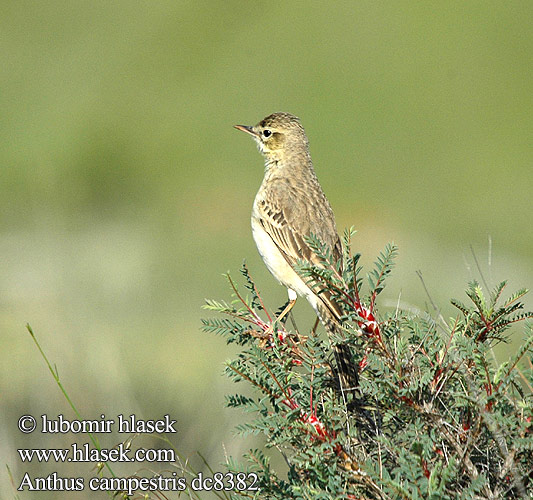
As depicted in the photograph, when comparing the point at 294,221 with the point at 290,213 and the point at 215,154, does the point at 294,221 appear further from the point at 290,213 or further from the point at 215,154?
the point at 215,154

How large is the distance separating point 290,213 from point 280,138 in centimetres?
79

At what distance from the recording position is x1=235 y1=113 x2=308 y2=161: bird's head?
192 inches

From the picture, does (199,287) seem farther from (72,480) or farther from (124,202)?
(72,480)

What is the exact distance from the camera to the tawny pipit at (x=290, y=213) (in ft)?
13.2

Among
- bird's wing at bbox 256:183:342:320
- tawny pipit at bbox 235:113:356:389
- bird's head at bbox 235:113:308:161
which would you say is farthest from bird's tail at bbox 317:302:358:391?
bird's head at bbox 235:113:308:161

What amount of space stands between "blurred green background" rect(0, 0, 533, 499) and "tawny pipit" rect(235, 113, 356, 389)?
253 cm

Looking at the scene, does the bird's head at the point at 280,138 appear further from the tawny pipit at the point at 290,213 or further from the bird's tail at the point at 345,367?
the bird's tail at the point at 345,367

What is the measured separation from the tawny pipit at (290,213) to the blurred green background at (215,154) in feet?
8.31

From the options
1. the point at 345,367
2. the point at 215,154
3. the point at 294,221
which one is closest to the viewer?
the point at 345,367

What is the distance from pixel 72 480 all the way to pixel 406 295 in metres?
5.74

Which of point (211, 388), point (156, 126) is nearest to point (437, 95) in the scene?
point (156, 126)

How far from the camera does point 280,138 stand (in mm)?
4875

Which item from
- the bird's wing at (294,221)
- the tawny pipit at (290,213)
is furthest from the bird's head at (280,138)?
the bird's wing at (294,221)

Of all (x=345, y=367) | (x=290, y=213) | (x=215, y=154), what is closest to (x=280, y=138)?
(x=290, y=213)
